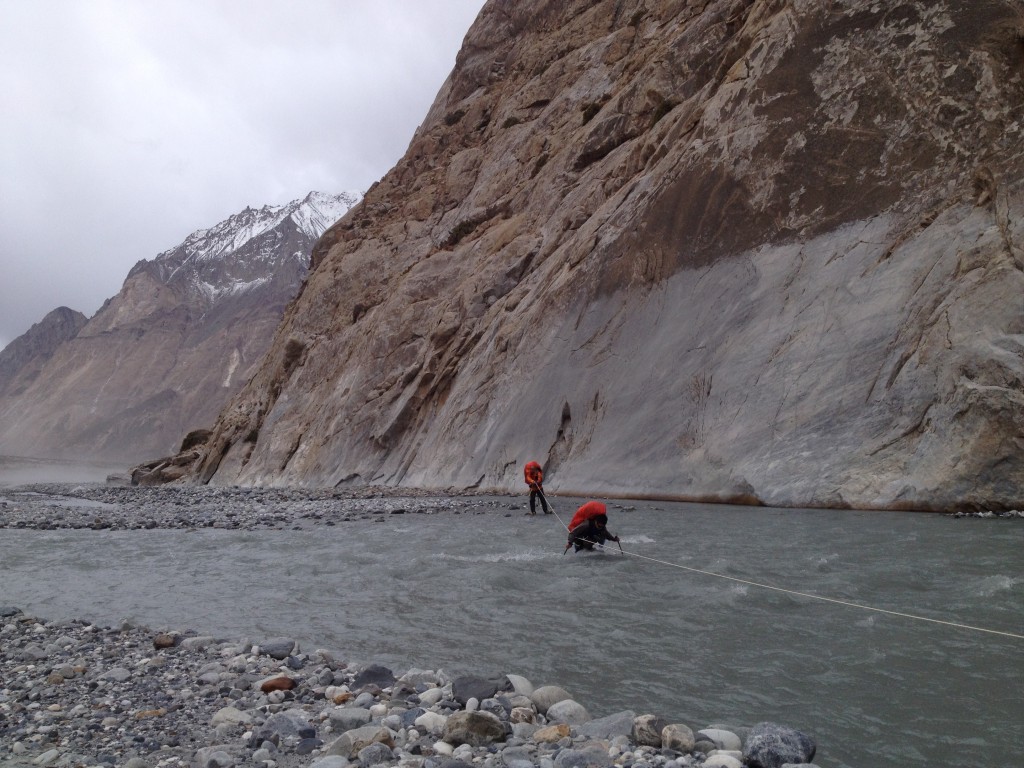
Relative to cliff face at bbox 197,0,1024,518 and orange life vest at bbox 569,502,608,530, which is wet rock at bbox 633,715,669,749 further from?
cliff face at bbox 197,0,1024,518

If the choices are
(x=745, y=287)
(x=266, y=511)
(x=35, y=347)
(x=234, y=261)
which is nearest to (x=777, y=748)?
(x=745, y=287)

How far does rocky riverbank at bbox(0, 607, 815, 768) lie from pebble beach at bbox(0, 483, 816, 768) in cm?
1

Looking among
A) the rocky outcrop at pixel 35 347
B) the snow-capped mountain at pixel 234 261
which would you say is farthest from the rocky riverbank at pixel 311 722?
the rocky outcrop at pixel 35 347

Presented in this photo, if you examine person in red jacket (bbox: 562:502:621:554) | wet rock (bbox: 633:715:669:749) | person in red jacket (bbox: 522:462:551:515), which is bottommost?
wet rock (bbox: 633:715:669:749)

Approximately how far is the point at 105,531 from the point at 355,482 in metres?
14.6

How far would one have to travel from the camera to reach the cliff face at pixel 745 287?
13.6 meters

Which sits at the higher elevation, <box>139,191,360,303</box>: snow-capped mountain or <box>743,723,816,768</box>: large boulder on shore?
<box>139,191,360,303</box>: snow-capped mountain

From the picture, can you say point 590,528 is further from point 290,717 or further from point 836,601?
point 290,717

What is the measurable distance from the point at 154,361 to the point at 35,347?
5530 cm

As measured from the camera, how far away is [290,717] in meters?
4.80

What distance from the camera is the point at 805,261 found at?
17.2m

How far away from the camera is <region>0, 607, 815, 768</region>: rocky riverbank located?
4.14 metres

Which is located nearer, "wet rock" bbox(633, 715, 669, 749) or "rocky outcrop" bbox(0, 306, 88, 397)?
"wet rock" bbox(633, 715, 669, 749)

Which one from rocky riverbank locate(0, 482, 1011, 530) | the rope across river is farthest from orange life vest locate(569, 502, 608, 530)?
rocky riverbank locate(0, 482, 1011, 530)
